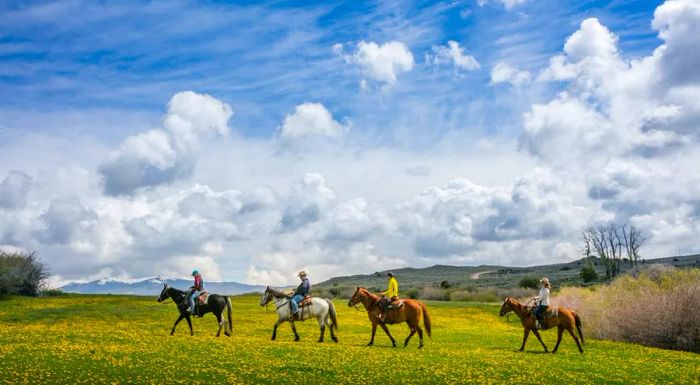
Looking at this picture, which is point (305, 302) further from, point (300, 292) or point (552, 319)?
point (552, 319)

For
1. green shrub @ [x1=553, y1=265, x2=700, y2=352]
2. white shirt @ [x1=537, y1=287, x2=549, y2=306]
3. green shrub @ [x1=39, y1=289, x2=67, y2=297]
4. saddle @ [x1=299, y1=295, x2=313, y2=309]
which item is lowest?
green shrub @ [x1=553, y1=265, x2=700, y2=352]

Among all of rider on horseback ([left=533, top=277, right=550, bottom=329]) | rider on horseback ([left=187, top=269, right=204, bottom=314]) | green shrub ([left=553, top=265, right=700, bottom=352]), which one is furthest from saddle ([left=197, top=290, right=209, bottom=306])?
green shrub ([left=553, top=265, right=700, bottom=352])

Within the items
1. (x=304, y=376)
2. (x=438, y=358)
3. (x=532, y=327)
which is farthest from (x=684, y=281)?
(x=304, y=376)

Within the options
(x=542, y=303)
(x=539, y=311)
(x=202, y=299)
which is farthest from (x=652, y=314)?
(x=202, y=299)

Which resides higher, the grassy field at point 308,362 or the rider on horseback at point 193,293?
the rider on horseback at point 193,293

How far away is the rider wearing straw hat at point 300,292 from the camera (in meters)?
33.9

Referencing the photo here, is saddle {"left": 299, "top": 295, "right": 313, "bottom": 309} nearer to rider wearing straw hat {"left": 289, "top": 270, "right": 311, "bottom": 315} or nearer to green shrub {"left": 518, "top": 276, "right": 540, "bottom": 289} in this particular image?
rider wearing straw hat {"left": 289, "top": 270, "right": 311, "bottom": 315}

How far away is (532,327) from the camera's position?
33.2 metres

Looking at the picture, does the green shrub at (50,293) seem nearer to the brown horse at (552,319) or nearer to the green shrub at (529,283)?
the brown horse at (552,319)

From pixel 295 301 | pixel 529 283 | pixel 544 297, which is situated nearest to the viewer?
pixel 544 297

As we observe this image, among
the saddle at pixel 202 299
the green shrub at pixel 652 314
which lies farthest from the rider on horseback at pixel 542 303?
the saddle at pixel 202 299

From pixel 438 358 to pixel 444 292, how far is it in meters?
73.7

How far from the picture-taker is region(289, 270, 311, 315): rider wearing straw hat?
33938 mm

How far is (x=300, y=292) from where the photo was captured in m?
34.2
